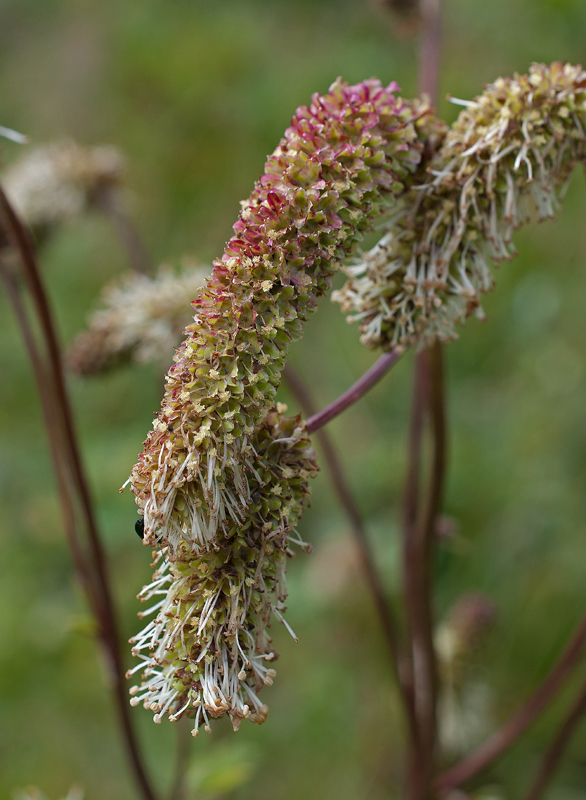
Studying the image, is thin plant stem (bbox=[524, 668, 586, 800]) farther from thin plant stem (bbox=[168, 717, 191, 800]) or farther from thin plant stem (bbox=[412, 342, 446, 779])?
thin plant stem (bbox=[168, 717, 191, 800])

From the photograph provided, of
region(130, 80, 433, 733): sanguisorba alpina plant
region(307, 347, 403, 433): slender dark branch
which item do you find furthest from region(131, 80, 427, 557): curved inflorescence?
region(307, 347, 403, 433): slender dark branch

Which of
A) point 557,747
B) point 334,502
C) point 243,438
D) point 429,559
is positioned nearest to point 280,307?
point 243,438

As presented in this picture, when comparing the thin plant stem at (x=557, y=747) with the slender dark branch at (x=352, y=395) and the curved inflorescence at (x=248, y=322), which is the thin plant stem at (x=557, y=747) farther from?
the curved inflorescence at (x=248, y=322)

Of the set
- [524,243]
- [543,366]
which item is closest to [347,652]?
[543,366]

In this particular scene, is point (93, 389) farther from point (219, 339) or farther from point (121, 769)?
point (219, 339)

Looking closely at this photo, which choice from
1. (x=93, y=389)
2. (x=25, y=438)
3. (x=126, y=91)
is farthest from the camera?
(x=126, y=91)

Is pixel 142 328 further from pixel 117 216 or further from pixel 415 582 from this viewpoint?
pixel 415 582
